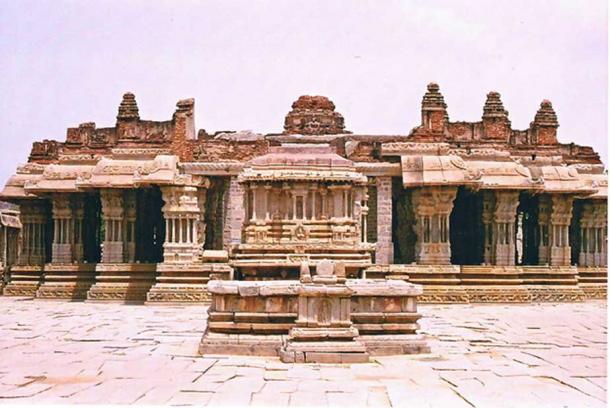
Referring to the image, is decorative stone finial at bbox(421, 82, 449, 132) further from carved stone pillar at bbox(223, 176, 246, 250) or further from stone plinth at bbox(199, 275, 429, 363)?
stone plinth at bbox(199, 275, 429, 363)

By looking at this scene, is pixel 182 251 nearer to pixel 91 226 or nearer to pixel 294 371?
pixel 91 226

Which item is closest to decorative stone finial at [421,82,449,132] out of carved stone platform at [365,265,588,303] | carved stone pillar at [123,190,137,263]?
carved stone platform at [365,265,588,303]

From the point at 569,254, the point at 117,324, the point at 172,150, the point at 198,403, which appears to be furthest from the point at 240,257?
the point at 569,254

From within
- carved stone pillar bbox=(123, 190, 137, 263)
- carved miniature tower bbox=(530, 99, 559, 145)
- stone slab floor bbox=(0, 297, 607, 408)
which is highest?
carved miniature tower bbox=(530, 99, 559, 145)

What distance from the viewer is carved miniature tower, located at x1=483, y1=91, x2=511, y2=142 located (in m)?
22.9

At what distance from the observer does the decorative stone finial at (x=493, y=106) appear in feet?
76.1

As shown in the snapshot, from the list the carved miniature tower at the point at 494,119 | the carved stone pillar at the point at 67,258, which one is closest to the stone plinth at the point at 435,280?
the carved miniature tower at the point at 494,119

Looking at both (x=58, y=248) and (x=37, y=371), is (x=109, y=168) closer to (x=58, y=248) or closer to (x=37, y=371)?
(x=58, y=248)

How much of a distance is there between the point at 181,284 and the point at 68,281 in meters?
3.45

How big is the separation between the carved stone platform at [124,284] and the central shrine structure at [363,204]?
0.11 ft

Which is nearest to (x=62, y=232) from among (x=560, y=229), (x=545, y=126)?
(x=560, y=229)

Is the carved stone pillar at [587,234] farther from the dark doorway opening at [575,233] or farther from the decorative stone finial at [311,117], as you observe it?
the decorative stone finial at [311,117]

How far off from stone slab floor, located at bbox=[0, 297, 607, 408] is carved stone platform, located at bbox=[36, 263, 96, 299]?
675cm

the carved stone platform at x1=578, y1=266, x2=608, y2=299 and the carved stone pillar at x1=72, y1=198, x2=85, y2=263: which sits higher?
the carved stone pillar at x1=72, y1=198, x2=85, y2=263
